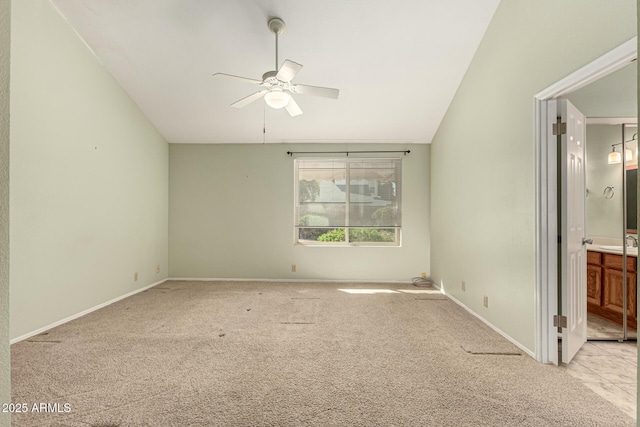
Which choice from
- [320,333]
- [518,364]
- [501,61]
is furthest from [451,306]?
[501,61]

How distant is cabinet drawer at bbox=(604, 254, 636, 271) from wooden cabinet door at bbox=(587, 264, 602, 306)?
0.13m

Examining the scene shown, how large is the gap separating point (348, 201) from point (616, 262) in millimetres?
3252

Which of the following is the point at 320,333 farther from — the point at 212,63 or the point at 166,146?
the point at 166,146

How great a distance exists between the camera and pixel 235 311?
3.26 metres

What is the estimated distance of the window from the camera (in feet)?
15.6

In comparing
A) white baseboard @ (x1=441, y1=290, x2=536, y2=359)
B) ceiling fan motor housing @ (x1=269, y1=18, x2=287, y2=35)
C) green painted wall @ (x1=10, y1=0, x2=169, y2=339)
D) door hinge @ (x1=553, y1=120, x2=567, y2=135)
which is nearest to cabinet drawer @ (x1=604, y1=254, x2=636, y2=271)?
white baseboard @ (x1=441, y1=290, x2=536, y2=359)

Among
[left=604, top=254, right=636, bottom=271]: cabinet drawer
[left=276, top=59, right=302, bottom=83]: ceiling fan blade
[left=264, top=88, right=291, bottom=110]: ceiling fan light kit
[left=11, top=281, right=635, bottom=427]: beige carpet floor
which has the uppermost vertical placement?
[left=276, top=59, right=302, bottom=83]: ceiling fan blade

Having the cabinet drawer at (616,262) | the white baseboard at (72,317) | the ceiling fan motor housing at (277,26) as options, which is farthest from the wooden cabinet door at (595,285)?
the white baseboard at (72,317)

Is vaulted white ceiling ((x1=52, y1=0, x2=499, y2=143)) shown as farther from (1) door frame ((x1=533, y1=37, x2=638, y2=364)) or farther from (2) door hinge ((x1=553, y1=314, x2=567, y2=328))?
(2) door hinge ((x1=553, y1=314, x2=567, y2=328))

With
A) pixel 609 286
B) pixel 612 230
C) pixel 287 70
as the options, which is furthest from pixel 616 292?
pixel 287 70

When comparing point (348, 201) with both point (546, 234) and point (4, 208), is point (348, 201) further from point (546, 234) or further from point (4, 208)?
point (4, 208)

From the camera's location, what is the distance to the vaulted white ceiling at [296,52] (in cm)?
269

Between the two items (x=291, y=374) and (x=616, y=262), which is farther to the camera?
(x=616, y=262)

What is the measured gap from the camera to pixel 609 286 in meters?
2.89
